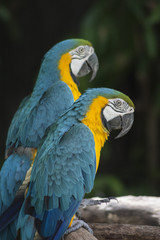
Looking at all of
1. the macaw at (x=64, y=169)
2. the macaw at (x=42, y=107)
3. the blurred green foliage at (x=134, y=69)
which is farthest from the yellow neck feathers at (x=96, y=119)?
the blurred green foliage at (x=134, y=69)

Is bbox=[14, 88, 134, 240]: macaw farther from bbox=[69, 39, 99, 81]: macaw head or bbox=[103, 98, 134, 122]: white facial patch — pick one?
bbox=[69, 39, 99, 81]: macaw head

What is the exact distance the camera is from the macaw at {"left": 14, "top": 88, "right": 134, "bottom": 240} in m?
1.36

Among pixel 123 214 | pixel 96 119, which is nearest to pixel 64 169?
pixel 96 119

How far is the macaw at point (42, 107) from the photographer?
5.19 feet

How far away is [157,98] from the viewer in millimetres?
2877

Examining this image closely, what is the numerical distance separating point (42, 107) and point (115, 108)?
0.33 meters

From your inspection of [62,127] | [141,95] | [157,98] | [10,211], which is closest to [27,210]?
[10,211]

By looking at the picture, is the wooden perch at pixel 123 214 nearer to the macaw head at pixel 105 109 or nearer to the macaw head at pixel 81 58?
the macaw head at pixel 105 109

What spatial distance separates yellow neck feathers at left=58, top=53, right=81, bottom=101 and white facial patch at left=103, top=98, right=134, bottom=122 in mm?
320

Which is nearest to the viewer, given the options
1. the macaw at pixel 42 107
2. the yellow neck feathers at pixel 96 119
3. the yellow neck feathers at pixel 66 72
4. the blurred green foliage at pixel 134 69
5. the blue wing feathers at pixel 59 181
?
the blue wing feathers at pixel 59 181

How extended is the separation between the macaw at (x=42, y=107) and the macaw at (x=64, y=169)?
174 mm

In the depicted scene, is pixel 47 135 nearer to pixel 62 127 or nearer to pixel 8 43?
pixel 62 127

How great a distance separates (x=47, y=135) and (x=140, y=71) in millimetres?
1581

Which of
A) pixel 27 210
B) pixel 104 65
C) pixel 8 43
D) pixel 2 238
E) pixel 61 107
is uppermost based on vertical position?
pixel 8 43
